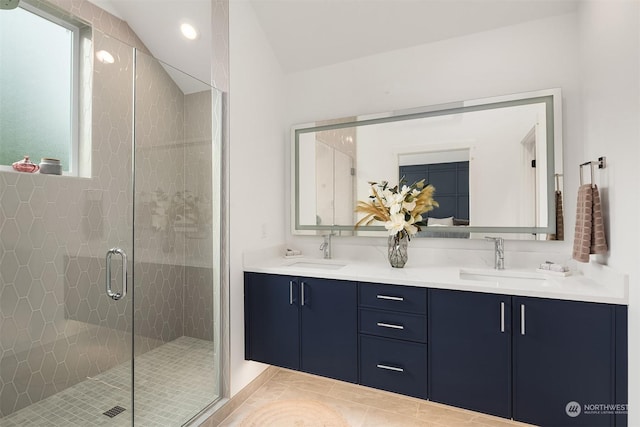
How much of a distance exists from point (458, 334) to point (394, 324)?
0.34 metres

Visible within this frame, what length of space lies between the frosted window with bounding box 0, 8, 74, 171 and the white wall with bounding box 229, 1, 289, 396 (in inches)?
34.1

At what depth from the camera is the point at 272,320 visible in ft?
7.02

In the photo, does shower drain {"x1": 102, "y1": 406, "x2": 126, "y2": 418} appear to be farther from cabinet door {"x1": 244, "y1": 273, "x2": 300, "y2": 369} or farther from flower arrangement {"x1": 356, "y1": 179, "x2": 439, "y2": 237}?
flower arrangement {"x1": 356, "y1": 179, "x2": 439, "y2": 237}

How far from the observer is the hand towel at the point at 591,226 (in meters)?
1.54

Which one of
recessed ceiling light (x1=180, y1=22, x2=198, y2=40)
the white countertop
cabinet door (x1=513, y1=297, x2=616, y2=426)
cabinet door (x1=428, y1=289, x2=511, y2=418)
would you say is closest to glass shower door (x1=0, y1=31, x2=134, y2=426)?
recessed ceiling light (x1=180, y1=22, x2=198, y2=40)

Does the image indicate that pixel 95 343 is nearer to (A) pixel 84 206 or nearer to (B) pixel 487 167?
(A) pixel 84 206

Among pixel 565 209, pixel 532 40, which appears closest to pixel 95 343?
pixel 565 209

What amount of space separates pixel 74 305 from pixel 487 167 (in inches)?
101

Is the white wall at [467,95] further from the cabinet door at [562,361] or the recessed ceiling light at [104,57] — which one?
the recessed ceiling light at [104,57]

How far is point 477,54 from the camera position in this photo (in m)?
2.15

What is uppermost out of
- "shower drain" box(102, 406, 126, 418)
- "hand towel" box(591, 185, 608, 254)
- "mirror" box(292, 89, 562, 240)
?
"mirror" box(292, 89, 562, 240)

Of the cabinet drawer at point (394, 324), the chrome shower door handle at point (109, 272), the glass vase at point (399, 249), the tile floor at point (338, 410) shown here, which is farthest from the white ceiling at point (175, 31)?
the tile floor at point (338, 410)

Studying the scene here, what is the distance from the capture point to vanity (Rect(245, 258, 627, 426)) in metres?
1.44

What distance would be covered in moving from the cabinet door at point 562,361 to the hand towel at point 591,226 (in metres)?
0.28
